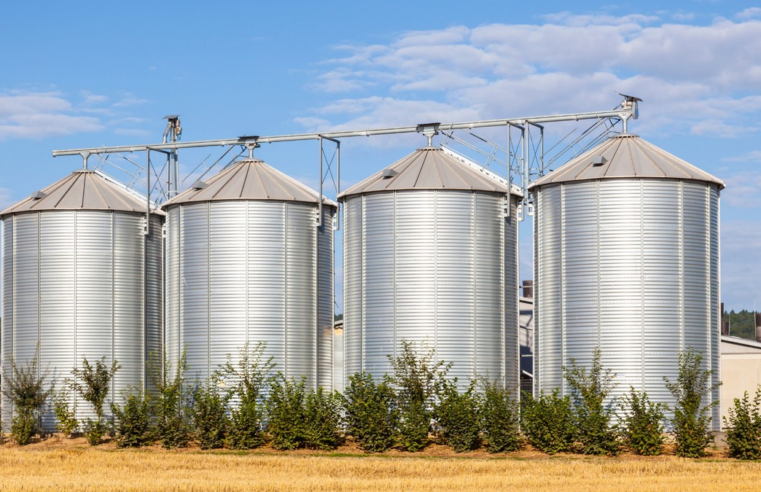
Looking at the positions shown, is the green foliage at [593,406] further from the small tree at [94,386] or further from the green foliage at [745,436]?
the small tree at [94,386]

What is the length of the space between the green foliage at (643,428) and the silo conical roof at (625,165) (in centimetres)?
911

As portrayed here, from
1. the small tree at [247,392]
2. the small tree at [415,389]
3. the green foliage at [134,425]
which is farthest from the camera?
the green foliage at [134,425]

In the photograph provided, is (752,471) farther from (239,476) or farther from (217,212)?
(217,212)

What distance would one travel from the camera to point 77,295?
59.3 metres

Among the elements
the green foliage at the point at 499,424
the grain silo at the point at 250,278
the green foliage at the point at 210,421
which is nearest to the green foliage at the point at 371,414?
the green foliage at the point at 499,424

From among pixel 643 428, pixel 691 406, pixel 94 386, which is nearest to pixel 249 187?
pixel 94 386

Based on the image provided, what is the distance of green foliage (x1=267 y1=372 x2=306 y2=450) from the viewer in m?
50.4

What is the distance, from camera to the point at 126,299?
198 feet

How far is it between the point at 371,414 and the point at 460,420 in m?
3.83

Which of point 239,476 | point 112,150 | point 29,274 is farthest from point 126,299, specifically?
point 239,476

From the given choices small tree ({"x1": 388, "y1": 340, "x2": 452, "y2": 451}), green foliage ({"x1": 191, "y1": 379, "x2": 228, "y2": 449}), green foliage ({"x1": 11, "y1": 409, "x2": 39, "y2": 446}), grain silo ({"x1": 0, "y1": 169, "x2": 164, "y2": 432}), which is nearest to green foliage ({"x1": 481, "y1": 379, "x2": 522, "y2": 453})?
small tree ({"x1": 388, "y1": 340, "x2": 452, "y2": 451})

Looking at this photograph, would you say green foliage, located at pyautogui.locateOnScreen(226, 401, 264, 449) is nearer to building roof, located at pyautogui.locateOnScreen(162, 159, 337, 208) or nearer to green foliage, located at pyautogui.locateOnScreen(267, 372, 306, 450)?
green foliage, located at pyautogui.locateOnScreen(267, 372, 306, 450)

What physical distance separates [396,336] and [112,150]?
21804 mm

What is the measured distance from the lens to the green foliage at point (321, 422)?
50.1m
